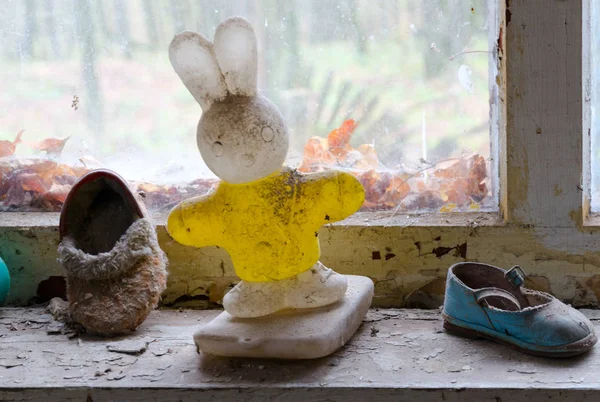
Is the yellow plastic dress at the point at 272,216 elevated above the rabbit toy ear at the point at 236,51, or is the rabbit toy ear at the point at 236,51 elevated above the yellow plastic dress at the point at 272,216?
the rabbit toy ear at the point at 236,51

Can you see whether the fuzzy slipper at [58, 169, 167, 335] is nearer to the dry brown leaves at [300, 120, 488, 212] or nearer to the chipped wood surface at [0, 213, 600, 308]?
the chipped wood surface at [0, 213, 600, 308]

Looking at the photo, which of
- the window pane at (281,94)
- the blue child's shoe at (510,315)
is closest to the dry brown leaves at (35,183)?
the window pane at (281,94)

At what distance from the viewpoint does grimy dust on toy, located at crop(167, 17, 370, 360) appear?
1.33 m

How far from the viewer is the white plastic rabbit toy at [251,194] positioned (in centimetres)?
133

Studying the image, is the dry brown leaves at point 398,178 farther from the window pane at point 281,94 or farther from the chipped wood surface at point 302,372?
the chipped wood surface at point 302,372

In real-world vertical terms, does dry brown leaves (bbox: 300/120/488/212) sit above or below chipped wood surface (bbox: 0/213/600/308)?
above

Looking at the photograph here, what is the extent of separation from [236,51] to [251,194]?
0.26 metres

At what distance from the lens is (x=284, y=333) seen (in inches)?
53.1

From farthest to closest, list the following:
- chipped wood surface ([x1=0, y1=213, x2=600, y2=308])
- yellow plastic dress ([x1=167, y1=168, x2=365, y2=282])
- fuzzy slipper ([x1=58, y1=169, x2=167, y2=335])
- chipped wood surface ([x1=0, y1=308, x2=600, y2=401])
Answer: chipped wood surface ([x1=0, y1=213, x2=600, y2=308])
fuzzy slipper ([x1=58, y1=169, x2=167, y2=335])
yellow plastic dress ([x1=167, y1=168, x2=365, y2=282])
chipped wood surface ([x1=0, y1=308, x2=600, y2=401])

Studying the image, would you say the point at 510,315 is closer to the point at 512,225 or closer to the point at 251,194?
the point at 512,225

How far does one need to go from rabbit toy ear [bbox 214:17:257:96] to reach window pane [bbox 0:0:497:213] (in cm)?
44

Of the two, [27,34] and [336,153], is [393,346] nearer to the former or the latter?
[336,153]

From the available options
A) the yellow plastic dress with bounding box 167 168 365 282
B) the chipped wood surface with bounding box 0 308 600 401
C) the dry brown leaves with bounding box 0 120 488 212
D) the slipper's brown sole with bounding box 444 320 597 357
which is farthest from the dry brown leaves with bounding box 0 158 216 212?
the slipper's brown sole with bounding box 444 320 597 357

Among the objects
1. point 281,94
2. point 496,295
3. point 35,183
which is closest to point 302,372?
point 496,295
